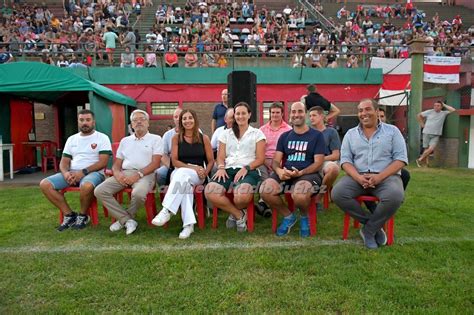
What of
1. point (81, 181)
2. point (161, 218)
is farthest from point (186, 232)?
point (81, 181)

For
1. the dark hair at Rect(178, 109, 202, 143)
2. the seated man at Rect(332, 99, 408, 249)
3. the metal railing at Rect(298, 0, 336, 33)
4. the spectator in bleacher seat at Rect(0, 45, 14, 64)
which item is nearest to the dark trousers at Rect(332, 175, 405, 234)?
the seated man at Rect(332, 99, 408, 249)

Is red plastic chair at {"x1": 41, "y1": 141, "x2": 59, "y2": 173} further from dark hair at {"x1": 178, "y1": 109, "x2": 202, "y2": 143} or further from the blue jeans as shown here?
dark hair at {"x1": 178, "y1": 109, "x2": 202, "y2": 143}

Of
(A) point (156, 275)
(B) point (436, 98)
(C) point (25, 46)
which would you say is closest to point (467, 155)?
(B) point (436, 98)

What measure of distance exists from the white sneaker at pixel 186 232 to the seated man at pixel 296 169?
86 cm

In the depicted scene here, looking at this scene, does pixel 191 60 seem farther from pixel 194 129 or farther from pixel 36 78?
pixel 194 129

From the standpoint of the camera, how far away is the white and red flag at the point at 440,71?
482 inches

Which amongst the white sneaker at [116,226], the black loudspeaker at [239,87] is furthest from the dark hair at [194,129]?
the black loudspeaker at [239,87]

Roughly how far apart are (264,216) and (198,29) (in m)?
14.9

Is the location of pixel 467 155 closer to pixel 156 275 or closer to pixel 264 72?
pixel 264 72

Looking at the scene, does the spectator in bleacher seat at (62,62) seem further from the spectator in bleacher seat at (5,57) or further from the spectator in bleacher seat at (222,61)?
the spectator in bleacher seat at (222,61)

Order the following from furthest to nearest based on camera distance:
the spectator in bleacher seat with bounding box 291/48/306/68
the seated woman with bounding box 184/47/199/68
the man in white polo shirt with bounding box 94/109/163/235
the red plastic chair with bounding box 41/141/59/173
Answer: the spectator in bleacher seat with bounding box 291/48/306/68 → the seated woman with bounding box 184/47/199/68 → the red plastic chair with bounding box 41/141/59/173 → the man in white polo shirt with bounding box 94/109/163/235

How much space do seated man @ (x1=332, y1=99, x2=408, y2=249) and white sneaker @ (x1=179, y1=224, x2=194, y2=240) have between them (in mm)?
1585

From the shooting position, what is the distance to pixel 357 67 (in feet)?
51.5

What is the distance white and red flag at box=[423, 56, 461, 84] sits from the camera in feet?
40.2
